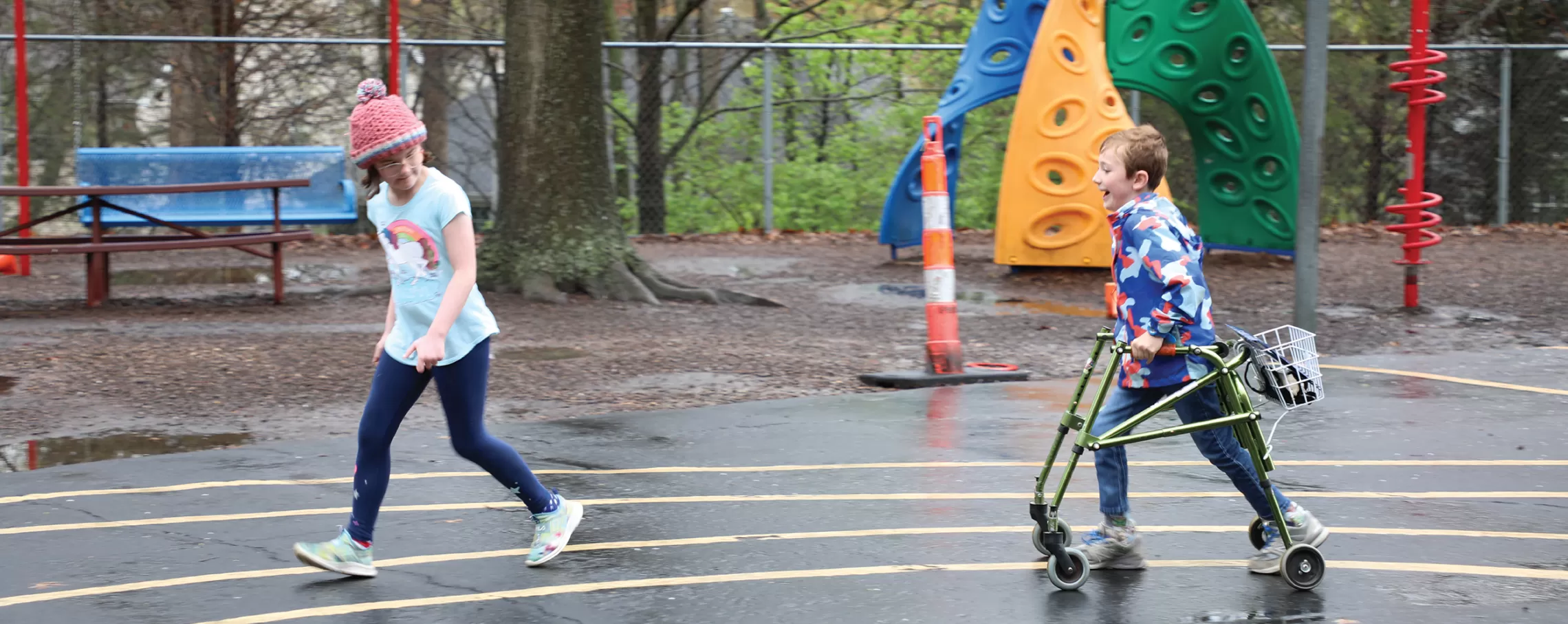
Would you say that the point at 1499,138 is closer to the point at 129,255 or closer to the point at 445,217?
the point at 129,255

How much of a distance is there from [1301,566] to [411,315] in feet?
9.13

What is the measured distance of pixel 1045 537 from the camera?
4.65 m

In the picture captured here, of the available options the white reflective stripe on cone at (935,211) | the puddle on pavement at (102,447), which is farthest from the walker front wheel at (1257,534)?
the puddle on pavement at (102,447)

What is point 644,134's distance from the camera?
19.9 metres

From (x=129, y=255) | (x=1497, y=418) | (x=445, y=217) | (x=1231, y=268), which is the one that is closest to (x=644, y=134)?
(x=129, y=255)

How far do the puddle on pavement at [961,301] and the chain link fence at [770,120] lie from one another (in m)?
4.80

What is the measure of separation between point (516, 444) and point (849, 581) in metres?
2.74

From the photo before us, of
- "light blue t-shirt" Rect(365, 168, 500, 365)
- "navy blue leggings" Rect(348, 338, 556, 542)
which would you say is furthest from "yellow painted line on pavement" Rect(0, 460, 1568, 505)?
"light blue t-shirt" Rect(365, 168, 500, 365)

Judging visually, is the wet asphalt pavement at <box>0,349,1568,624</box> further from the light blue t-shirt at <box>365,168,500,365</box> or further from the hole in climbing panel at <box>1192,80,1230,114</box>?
the hole in climbing panel at <box>1192,80,1230,114</box>

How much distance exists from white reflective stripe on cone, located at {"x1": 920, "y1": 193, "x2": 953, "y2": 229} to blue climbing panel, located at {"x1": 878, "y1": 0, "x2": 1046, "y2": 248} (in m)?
6.52

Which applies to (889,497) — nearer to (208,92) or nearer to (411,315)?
(411,315)

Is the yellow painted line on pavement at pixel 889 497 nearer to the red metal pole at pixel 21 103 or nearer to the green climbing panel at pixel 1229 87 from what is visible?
the green climbing panel at pixel 1229 87

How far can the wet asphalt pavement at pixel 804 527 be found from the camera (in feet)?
15.0

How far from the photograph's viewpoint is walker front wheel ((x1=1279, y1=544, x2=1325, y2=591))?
4.66 metres
